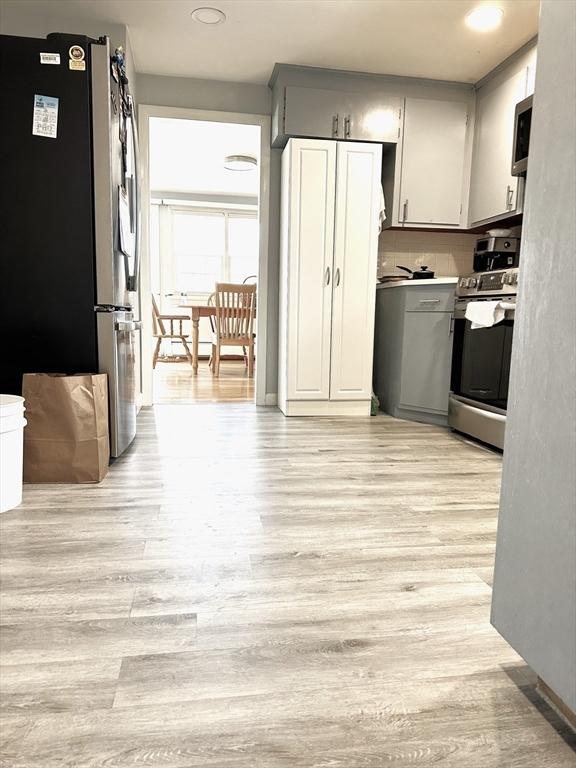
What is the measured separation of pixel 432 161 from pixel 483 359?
1.59m

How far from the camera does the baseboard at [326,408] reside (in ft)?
11.7

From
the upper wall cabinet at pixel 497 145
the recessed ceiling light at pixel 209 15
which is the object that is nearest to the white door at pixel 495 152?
the upper wall cabinet at pixel 497 145

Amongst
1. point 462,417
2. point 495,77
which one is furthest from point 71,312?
point 495,77

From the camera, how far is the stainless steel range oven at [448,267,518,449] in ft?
8.79

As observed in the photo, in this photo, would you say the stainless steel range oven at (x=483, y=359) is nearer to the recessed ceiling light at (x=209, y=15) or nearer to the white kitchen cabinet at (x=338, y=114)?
the white kitchen cabinet at (x=338, y=114)

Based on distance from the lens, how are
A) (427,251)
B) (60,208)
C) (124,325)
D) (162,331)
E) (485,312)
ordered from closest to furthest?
1. (60,208)
2. (124,325)
3. (485,312)
4. (427,251)
5. (162,331)

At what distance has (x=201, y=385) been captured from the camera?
492 centimetres

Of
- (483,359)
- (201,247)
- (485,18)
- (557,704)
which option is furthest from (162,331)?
(557,704)

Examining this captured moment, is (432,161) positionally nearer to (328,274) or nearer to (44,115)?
(328,274)

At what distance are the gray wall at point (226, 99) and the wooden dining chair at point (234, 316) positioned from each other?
1.48 meters

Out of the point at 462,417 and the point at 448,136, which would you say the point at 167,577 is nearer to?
the point at 462,417

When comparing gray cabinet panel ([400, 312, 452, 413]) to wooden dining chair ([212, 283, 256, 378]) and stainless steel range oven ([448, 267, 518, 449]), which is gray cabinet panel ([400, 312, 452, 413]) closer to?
stainless steel range oven ([448, 267, 518, 449])

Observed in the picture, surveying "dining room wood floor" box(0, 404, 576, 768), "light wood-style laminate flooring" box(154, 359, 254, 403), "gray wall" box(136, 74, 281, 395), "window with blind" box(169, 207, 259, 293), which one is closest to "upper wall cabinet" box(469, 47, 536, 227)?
"gray wall" box(136, 74, 281, 395)

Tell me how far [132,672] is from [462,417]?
2.48 m
